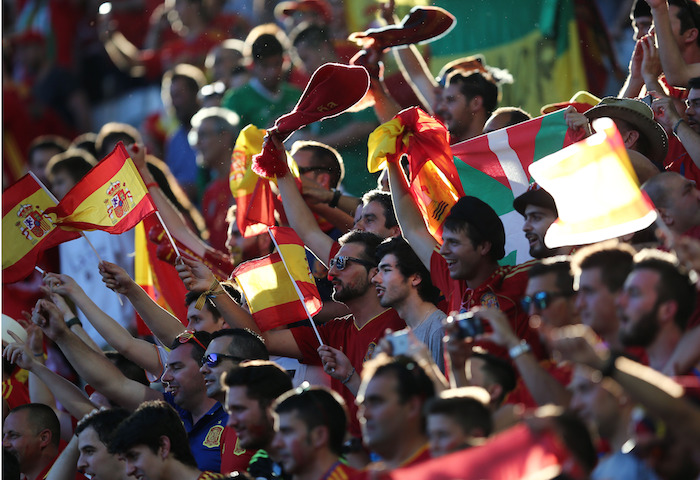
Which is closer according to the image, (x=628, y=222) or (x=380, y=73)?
(x=628, y=222)

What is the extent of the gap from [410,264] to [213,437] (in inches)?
59.8

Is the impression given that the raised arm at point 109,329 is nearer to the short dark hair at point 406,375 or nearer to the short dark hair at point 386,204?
the short dark hair at point 386,204

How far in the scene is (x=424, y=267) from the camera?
261 inches

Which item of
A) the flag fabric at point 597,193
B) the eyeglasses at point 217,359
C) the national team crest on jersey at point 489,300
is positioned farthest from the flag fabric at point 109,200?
the flag fabric at point 597,193

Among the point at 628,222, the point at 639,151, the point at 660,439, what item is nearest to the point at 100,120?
the point at 639,151

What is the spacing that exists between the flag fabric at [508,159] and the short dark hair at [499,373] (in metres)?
1.86

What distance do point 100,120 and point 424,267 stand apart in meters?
9.78

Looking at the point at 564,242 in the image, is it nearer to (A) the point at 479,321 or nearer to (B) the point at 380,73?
Result: (A) the point at 479,321

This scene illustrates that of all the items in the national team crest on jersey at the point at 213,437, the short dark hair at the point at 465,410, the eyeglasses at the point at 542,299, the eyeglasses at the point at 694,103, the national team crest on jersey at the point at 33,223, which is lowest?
the national team crest on jersey at the point at 213,437

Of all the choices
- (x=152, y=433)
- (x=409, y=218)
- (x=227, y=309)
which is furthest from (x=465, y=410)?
(x=227, y=309)

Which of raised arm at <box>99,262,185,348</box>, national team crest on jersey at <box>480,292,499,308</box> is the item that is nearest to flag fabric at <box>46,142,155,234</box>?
raised arm at <box>99,262,185,348</box>

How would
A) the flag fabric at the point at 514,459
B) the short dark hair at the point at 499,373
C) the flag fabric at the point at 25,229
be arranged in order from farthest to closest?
the flag fabric at the point at 25,229, the short dark hair at the point at 499,373, the flag fabric at the point at 514,459

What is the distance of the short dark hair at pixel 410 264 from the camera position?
6555 millimetres

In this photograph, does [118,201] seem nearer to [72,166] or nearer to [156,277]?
[156,277]
